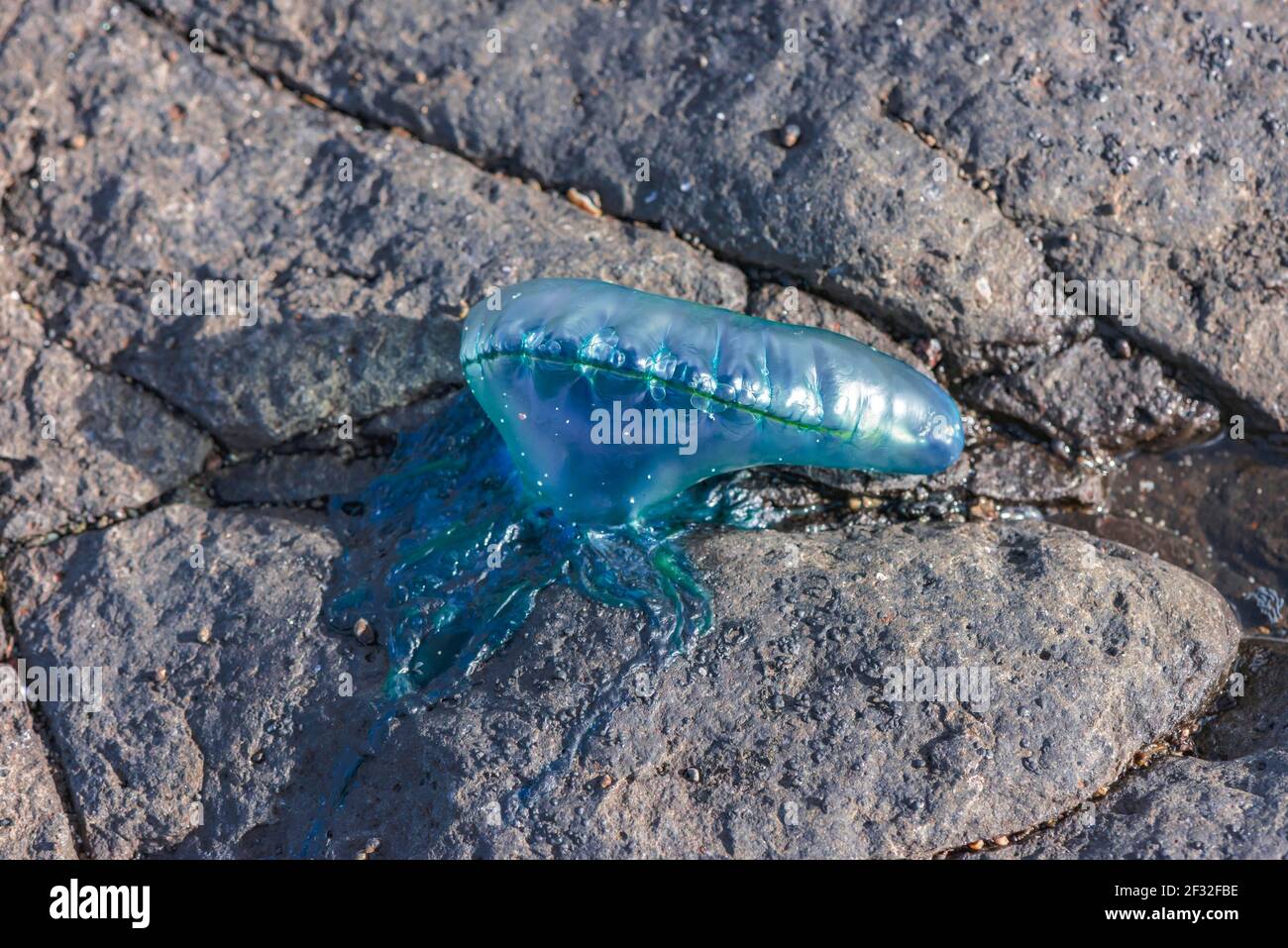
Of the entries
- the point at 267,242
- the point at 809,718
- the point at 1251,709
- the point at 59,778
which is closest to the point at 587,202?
the point at 267,242

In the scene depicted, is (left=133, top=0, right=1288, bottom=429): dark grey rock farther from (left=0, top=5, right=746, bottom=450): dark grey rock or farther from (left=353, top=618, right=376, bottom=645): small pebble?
(left=353, top=618, right=376, bottom=645): small pebble

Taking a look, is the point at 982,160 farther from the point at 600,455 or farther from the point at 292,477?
the point at 292,477

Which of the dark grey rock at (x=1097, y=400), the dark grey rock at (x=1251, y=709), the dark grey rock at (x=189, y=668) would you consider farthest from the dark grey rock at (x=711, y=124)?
the dark grey rock at (x=189, y=668)

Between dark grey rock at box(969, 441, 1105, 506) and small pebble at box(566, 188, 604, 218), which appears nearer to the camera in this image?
dark grey rock at box(969, 441, 1105, 506)

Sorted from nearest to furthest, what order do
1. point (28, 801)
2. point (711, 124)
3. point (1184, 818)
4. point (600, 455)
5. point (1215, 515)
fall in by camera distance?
point (1184, 818), point (600, 455), point (28, 801), point (1215, 515), point (711, 124)

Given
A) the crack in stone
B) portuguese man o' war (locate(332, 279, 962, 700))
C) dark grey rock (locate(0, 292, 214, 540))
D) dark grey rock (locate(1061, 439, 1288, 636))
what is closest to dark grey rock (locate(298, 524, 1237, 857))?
portuguese man o' war (locate(332, 279, 962, 700))

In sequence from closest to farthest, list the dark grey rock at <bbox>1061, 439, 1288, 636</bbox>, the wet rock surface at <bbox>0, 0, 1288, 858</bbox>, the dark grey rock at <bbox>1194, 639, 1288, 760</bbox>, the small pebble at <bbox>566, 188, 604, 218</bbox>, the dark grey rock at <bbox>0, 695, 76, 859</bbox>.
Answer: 1. the wet rock surface at <bbox>0, 0, 1288, 858</bbox>
2. the dark grey rock at <bbox>1194, 639, 1288, 760</bbox>
3. the dark grey rock at <bbox>0, 695, 76, 859</bbox>
4. the dark grey rock at <bbox>1061, 439, 1288, 636</bbox>
5. the small pebble at <bbox>566, 188, 604, 218</bbox>

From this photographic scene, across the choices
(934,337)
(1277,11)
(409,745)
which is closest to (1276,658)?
(934,337)
